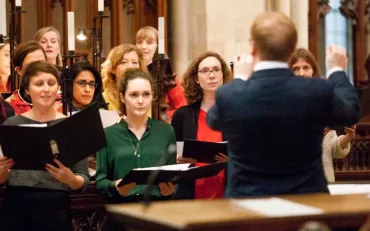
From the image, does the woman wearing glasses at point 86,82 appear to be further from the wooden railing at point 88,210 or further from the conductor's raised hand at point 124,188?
the conductor's raised hand at point 124,188

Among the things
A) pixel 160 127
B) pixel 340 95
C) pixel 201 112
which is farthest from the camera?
pixel 201 112

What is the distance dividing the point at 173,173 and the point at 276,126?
3.22ft

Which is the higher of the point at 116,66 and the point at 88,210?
the point at 116,66

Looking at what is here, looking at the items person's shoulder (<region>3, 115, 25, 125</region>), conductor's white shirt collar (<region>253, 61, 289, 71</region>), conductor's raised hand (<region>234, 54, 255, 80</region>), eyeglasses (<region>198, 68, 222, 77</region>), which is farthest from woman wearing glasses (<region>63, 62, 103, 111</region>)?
conductor's white shirt collar (<region>253, 61, 289, 71</region>)

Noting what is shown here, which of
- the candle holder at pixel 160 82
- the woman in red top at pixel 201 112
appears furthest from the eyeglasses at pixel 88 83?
the woman in red top at pixel 201 112

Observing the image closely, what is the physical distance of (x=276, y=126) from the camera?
3.07 metres

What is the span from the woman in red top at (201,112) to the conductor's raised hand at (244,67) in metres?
1.07

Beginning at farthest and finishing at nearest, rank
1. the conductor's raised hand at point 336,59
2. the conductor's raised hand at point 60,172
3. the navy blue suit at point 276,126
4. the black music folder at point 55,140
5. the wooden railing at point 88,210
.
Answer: the wooden railing at point 88,210 → the conductor's raised hand at point 60,172 → the black music folder at point 55,140 → the conductor's raised hand at point 336,59 → the navy blue suit at point 276,126

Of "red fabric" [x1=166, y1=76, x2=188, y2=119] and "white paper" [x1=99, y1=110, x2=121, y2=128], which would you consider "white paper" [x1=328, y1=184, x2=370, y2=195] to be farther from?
"red fabric" [x1=166, y1=76, x2=188, y2=119]

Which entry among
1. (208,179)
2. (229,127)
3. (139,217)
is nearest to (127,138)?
(208,179)

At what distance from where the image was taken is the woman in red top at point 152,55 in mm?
6027

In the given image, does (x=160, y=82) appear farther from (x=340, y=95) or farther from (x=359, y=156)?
(x=340, y=95)

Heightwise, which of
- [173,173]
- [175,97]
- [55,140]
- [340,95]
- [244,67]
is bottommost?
[173,173]

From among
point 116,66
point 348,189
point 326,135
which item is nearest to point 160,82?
point 116,66
